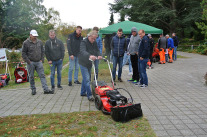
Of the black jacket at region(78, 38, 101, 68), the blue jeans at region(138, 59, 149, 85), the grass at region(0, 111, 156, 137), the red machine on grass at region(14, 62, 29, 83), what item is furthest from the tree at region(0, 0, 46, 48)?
the grass at region(0, 111, 156, 137)

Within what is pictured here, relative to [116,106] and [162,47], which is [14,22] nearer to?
[162,47]

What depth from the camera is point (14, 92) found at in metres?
6.58

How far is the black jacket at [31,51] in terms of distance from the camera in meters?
5.79

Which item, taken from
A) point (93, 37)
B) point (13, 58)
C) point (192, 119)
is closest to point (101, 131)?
point (192, 119)

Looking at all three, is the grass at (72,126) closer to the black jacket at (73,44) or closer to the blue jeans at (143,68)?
the blue jeans at (143,68)

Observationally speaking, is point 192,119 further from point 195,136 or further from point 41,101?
point 41,101

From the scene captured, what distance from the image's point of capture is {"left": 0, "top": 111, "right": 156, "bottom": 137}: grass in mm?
3471

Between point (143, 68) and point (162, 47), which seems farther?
point (162, 47)

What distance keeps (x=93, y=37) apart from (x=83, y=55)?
56 centimetres

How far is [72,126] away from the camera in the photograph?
12.4 feet

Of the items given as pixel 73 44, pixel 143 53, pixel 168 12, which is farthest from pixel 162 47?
pixel 168 12

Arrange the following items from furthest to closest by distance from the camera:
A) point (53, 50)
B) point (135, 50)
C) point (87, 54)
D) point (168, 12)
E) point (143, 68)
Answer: point (168, 12), point (135, 50), point (143, 68), point (53, 50), point (87, 54)

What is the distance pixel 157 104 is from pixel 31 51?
4206 millimetres

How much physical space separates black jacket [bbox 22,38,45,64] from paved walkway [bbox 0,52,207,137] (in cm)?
123
